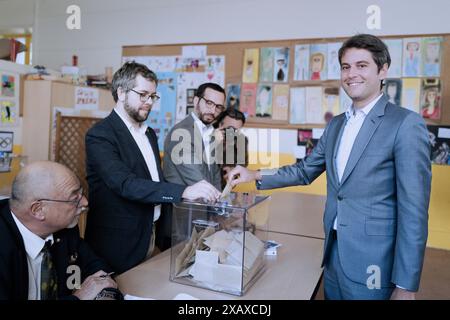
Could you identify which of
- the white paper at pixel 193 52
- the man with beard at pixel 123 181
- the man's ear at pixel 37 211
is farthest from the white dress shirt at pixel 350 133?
the white paper at pixel 193 52

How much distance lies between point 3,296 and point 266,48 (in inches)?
113

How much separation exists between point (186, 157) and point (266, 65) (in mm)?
1727

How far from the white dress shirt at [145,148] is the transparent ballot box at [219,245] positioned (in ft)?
1.07

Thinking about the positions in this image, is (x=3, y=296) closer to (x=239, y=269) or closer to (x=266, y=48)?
(x=239, y=269)

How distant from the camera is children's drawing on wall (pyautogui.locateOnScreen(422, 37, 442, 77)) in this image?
9.30 feet

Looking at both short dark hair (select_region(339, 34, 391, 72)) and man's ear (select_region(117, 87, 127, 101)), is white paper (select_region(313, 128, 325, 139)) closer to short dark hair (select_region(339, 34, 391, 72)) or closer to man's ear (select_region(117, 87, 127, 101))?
short dark hair (select_region(339, 34, 391, 72))

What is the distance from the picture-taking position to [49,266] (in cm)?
121

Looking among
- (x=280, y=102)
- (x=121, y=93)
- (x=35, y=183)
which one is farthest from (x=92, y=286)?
(x=280, y=102)

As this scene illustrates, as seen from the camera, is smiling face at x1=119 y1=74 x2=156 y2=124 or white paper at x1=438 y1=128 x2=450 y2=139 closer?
smiling face at x1=119 y1=74 x2=156 y2=124

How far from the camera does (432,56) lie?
2852 millimetres

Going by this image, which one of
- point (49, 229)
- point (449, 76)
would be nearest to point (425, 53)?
point (449, 76)

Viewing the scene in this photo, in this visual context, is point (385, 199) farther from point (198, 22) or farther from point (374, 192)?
point (198, 22)

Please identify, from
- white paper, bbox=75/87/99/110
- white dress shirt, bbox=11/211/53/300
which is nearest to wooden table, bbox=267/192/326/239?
white dress shirt, bbox=11/211/53/300

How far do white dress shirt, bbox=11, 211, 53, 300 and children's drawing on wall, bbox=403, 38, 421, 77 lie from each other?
9.27ft
